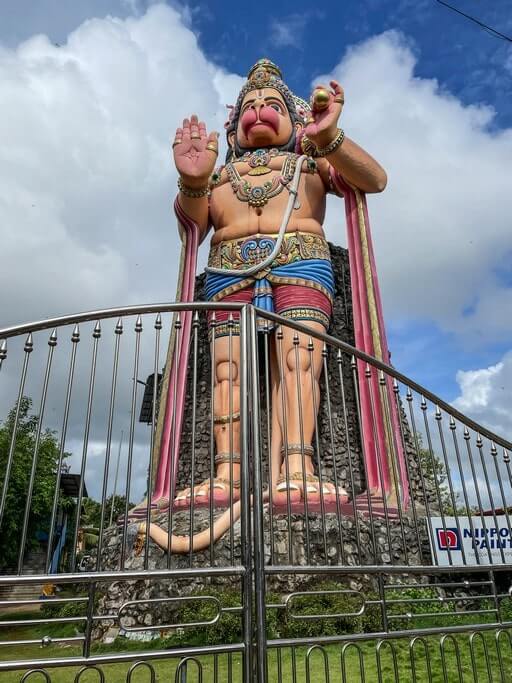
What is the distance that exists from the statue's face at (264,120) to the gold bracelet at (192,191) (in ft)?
3.57

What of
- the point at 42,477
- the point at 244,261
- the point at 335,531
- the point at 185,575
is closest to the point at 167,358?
the point at 244,261

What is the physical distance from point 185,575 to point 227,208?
490 centimetres

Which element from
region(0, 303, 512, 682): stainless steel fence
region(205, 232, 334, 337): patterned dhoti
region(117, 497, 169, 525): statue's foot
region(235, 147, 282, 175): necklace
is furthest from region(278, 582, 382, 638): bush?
region(235, 147, 282, 175): necklace

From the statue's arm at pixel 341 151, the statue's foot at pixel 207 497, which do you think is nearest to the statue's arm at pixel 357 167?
the statue's arm at pixel 341 151

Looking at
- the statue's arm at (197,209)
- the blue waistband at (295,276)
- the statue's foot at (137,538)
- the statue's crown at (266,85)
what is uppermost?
the statue's crown at (266,85)

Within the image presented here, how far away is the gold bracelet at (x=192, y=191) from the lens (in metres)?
6.28

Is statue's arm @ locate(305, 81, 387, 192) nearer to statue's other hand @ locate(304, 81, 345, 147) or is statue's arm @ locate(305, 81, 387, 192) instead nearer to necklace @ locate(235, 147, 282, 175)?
statue's other hand @ locate(304, 81, 345, 147)

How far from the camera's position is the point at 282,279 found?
235 inches

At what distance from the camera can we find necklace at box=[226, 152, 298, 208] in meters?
6.31

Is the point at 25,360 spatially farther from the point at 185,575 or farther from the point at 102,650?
the point at 102,650

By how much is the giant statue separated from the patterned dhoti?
0.01 m

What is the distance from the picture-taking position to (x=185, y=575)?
7.52 feet

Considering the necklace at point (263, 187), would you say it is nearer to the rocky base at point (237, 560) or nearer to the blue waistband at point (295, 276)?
the blue waistband at point (295, 276)

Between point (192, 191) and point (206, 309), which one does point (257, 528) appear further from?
point (192, 191)
